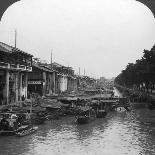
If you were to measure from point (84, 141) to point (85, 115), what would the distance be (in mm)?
14512

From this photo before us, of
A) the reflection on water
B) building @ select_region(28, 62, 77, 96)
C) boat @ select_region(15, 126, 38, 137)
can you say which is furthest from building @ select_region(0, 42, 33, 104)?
the reflection on water

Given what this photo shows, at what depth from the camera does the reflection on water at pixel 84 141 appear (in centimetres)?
2202

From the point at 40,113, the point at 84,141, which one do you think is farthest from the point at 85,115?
the point at 84,141

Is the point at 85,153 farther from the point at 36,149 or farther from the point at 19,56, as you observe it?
the point at 19,56

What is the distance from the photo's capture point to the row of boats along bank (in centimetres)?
2889

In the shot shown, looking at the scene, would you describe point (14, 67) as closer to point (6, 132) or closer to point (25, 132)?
point (25, 132)

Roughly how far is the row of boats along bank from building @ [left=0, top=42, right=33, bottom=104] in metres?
6.55

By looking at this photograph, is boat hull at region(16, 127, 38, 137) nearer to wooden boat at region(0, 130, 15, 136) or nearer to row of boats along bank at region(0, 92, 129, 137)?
row of boats along bank at region(0, 92, 129, 137)

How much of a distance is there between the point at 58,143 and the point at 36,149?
2.79m

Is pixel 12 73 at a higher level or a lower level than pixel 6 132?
higher

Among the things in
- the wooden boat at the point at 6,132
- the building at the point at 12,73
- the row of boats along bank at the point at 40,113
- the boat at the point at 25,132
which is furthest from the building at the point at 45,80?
the wooden boat at the point at 6,132

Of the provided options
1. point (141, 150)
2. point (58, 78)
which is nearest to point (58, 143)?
point (141, 150)

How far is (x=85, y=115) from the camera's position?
4034cm

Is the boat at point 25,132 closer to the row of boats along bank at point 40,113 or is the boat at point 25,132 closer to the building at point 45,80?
the row of boats along bank at point 40,113
